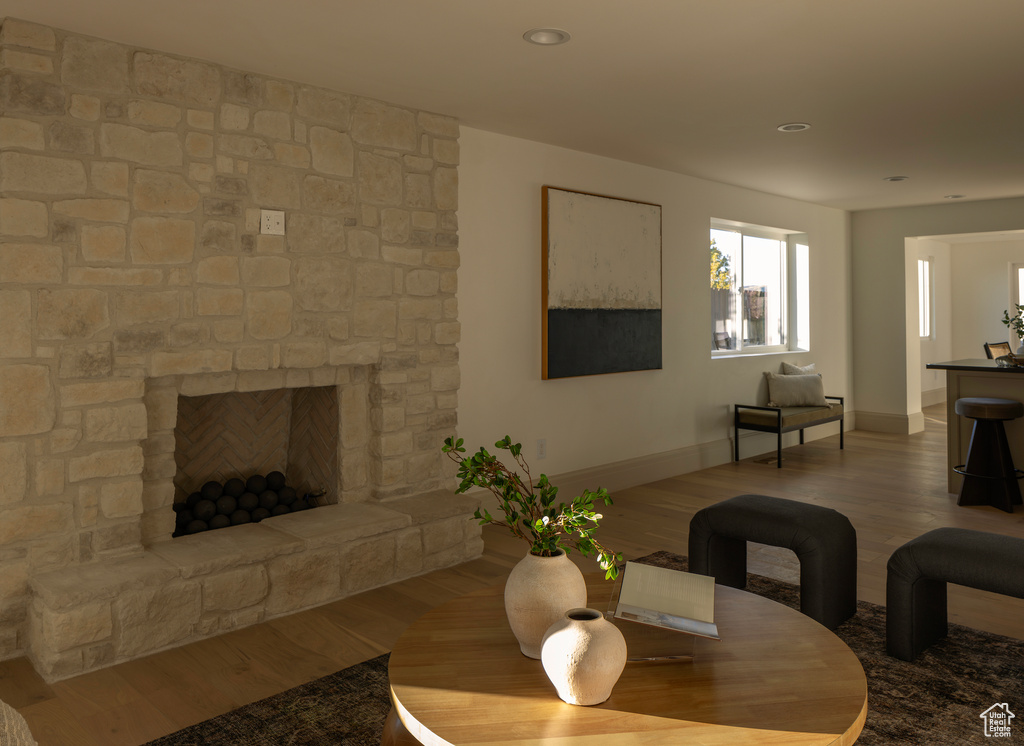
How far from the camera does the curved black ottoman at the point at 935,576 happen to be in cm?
249

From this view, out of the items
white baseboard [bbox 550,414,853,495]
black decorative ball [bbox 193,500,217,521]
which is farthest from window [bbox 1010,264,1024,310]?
black decorative ball [bbox 193,500,217,521]

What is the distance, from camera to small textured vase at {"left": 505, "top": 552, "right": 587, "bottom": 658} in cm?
167

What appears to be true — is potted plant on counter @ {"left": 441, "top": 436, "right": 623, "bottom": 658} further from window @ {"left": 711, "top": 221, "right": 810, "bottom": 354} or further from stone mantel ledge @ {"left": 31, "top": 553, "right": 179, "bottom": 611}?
window @ {"left": 711, "top": 221, "right": 810, "bottom": 354}

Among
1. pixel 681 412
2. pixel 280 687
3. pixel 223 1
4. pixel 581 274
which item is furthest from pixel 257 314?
pixel 681 412

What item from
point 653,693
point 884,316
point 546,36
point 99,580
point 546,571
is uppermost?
point 546,36

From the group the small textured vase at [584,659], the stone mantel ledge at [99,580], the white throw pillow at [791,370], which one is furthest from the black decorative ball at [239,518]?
the white throw pillow at [791,370]

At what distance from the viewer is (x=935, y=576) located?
262cm

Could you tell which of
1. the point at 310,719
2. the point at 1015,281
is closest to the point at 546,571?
the point at 310,719

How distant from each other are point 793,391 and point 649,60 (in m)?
4.45

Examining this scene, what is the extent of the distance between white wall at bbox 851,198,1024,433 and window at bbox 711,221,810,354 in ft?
3.32

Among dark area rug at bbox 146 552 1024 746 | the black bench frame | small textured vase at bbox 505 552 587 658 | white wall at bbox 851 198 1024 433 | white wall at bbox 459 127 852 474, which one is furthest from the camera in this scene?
white wall at bbox 851 198 1024 433

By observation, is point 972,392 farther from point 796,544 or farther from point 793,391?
point 796,544

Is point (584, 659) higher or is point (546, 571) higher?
point (546, 571)

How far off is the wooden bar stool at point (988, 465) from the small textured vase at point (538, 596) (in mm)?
4251
